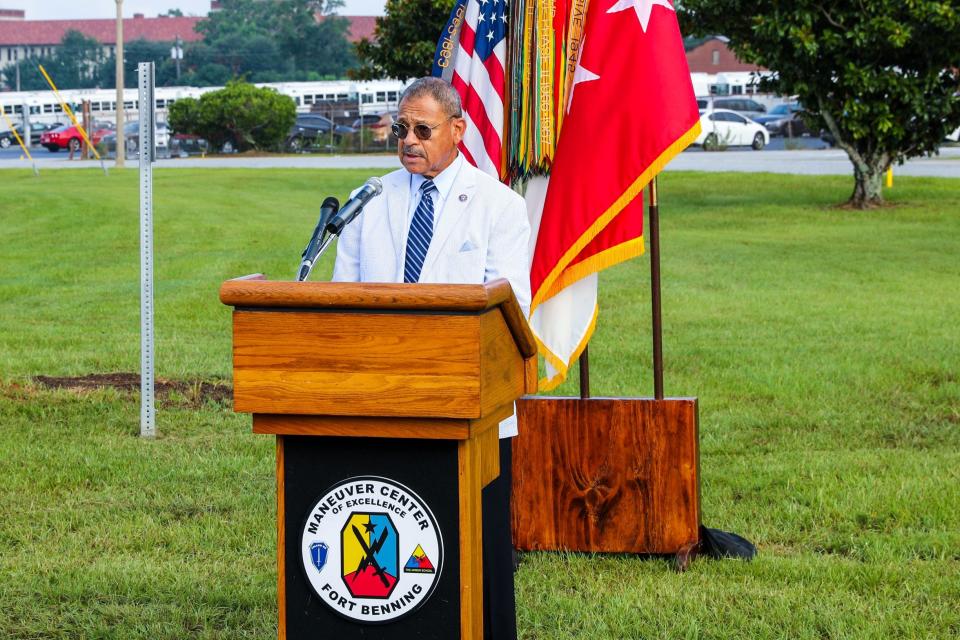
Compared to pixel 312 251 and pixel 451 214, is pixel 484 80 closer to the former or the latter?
pixel 451 214

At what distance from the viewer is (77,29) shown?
14262 cm

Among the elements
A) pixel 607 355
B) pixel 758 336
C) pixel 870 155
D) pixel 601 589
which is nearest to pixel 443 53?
pixel 601 589

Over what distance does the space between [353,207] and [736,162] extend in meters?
34.2

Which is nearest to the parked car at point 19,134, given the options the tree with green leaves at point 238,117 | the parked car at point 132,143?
the parked car at point 132,143

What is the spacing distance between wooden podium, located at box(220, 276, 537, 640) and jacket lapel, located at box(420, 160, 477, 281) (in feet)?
1.86

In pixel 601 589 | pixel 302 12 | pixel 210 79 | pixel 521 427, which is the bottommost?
pixel 601 589

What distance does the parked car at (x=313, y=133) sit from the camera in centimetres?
5125

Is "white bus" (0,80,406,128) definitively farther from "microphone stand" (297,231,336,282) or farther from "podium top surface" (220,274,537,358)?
"podium top surface" (220,274,537,358)

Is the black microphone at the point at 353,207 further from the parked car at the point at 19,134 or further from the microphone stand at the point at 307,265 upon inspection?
the parked car at the point at 19,134

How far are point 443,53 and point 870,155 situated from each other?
59.8 feet

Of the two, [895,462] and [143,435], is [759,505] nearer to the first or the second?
[895,462]

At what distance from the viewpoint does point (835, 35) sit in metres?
21.2

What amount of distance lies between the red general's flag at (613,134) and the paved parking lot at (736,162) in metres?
26.2

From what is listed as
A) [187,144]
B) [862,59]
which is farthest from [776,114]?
[862,59]
